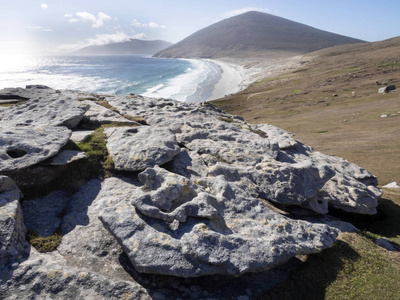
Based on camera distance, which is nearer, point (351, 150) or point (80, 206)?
point (80, 206)

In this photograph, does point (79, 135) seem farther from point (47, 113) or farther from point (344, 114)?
point (344, 114)

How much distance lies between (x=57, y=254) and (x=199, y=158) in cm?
709

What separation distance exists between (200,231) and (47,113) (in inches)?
518

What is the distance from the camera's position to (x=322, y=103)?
6631 cm

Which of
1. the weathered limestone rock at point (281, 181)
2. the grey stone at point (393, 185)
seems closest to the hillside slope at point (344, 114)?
the grey stone at point (393, 185)

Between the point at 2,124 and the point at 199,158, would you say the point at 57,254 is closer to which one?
the point at 199,158

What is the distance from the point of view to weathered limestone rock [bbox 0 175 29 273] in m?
6.42

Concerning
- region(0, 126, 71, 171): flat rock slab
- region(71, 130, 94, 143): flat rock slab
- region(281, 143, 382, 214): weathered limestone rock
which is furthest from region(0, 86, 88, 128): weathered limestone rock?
region(281, 143, 382, 214): weathered limestone rock

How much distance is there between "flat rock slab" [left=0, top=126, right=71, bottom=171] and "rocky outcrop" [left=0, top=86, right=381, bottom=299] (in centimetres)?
4

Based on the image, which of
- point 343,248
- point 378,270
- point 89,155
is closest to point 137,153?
point 89,155

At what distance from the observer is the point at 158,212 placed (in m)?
7.69

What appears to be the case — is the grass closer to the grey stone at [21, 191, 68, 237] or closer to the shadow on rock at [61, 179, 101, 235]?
the shadow on rock at [61, 179, 101, 235]

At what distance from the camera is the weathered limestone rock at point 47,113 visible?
1400 cm

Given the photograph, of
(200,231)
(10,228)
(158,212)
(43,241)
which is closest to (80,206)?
(43,241)
